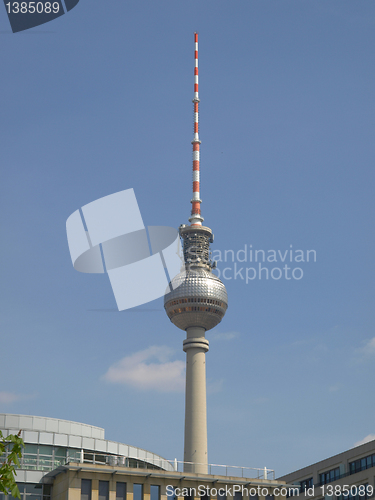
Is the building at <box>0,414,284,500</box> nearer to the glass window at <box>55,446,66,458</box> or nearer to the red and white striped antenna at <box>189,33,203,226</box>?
the glass window at <box>55,446,66,458</box>

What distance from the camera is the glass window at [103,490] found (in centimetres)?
5566

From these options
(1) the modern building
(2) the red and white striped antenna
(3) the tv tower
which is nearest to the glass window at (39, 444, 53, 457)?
(1) the modern building

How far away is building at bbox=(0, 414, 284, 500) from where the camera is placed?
55.3 meters

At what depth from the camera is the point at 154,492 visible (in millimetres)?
57938

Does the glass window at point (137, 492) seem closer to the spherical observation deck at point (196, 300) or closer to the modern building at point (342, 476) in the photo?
the modern building at point (342, 476)

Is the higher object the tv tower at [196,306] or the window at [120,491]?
the tv tower at [196,306]

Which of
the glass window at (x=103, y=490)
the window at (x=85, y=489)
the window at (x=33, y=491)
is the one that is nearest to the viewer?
the window at (x=85, y=489)

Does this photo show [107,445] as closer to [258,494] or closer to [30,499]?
[30,499]

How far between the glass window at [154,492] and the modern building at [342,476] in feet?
104

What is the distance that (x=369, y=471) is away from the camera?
263 ft

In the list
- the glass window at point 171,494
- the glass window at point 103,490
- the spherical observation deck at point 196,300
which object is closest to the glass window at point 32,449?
the glass window at point 103,490

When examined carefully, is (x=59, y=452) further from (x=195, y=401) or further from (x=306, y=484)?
(x=195, y=401)

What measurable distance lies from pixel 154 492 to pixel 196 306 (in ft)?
256

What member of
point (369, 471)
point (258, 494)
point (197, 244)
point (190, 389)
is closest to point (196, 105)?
point (197, 244)
